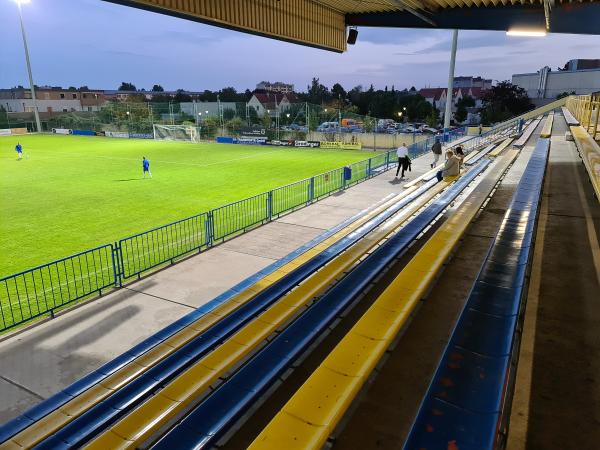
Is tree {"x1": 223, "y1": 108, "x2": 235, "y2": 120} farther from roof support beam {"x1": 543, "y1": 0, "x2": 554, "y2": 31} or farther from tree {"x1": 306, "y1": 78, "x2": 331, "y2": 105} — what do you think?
tree {"x1": 306, "y1": 78, "x2": 331, "y2": 105}

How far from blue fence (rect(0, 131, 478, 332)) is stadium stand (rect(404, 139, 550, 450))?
728cm

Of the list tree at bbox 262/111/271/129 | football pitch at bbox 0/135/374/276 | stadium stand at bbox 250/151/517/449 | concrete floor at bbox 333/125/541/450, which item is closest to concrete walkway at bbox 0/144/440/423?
football pitch at bbox 0/135/374/276

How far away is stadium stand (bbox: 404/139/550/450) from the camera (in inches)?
112

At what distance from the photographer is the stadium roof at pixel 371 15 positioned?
355 inches

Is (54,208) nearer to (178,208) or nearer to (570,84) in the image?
(178,208)

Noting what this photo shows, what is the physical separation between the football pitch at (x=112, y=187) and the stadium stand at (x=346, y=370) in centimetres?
1069

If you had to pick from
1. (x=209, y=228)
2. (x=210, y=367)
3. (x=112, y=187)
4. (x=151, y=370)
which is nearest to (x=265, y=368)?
(x=210, y=367)

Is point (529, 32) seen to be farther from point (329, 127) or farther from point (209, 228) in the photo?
point (329, 127)

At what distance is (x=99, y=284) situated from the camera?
9945 mm

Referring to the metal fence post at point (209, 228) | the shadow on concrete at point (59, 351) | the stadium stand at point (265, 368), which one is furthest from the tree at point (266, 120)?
the stadium stand at point (265, 368)

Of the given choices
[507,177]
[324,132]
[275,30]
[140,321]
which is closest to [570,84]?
[324,132]

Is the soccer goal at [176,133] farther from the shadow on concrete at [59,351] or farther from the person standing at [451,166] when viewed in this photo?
the shadow on concrete at [59,351]

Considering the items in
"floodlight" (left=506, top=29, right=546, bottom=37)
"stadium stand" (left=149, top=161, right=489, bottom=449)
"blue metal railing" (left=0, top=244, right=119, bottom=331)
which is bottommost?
"blue metal railing" (left=0, top=244, right=119, bottom=331)

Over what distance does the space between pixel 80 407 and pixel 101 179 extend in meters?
23.4
